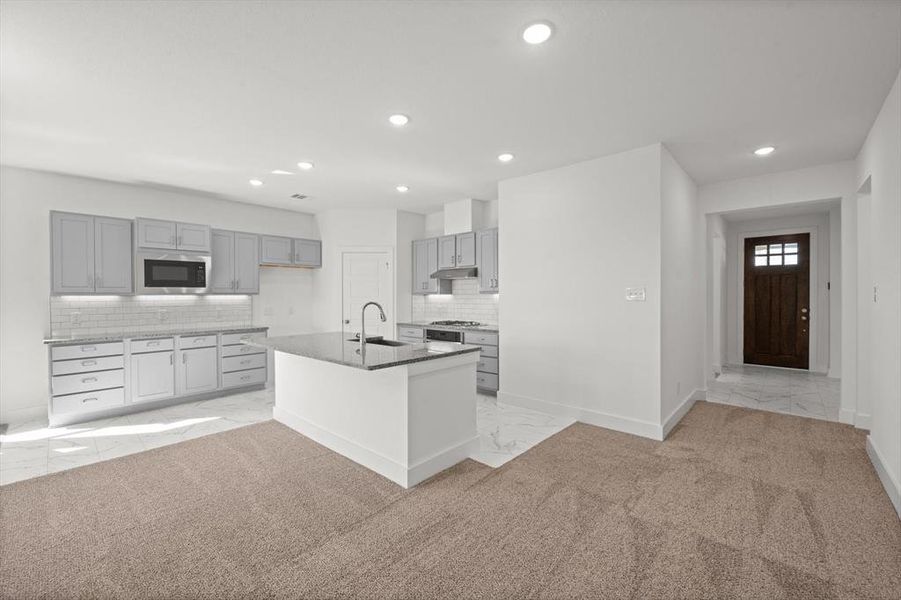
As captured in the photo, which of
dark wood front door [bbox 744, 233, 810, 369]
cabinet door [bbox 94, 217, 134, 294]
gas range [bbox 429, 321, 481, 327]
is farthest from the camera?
dark wood front door [bbox 744, 233, 810, 369]

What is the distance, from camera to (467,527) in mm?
2342

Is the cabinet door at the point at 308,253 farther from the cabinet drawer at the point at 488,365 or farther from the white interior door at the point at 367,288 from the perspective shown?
the cabinet drawer at the point at 488,365

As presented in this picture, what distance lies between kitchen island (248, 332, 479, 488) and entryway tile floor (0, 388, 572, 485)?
1.47 ft

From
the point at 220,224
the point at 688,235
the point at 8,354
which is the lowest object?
the point at 8,354

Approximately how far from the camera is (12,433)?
4.01m

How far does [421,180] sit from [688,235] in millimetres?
3105

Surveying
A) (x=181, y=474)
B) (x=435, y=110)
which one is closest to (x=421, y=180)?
(x=435, y=110)

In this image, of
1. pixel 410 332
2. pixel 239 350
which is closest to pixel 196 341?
pixel 239 350

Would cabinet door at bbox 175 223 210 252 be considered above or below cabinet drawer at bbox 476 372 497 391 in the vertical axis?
above

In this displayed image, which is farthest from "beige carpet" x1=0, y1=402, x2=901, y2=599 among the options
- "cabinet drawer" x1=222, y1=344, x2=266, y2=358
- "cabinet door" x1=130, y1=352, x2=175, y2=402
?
"cabinet drawer" x1=222, y1=344, x2=266, y2=358

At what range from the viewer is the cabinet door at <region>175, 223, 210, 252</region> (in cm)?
508

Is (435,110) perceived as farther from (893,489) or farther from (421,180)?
(893,489)

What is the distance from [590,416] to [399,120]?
129 inches

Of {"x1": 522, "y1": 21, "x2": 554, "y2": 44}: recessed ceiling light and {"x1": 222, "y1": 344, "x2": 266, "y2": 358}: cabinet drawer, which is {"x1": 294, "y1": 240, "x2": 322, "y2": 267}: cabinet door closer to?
{"x1": 222, "y1": 344, "x2": 266, "y2": 358}: cabinet drawer
